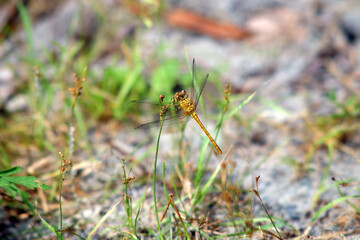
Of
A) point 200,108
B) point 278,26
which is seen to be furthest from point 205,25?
point 200,108

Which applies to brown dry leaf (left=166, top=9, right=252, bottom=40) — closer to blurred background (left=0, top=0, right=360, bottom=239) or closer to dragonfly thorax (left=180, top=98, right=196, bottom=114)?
blurred background (left=0, top=0, right=360, bottom=239)

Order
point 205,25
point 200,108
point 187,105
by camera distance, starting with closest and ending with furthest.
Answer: point 187,105, point 200,108, point 205,25

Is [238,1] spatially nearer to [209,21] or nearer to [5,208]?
[209,21]

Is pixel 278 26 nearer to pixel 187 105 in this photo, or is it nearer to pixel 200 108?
pixel 200 108

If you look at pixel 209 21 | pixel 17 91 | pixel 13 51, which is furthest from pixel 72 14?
pixel 209 21

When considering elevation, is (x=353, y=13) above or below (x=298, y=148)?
above

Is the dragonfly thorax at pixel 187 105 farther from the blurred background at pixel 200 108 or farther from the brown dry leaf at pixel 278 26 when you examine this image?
the brown dry leaf at pixel 278 26
